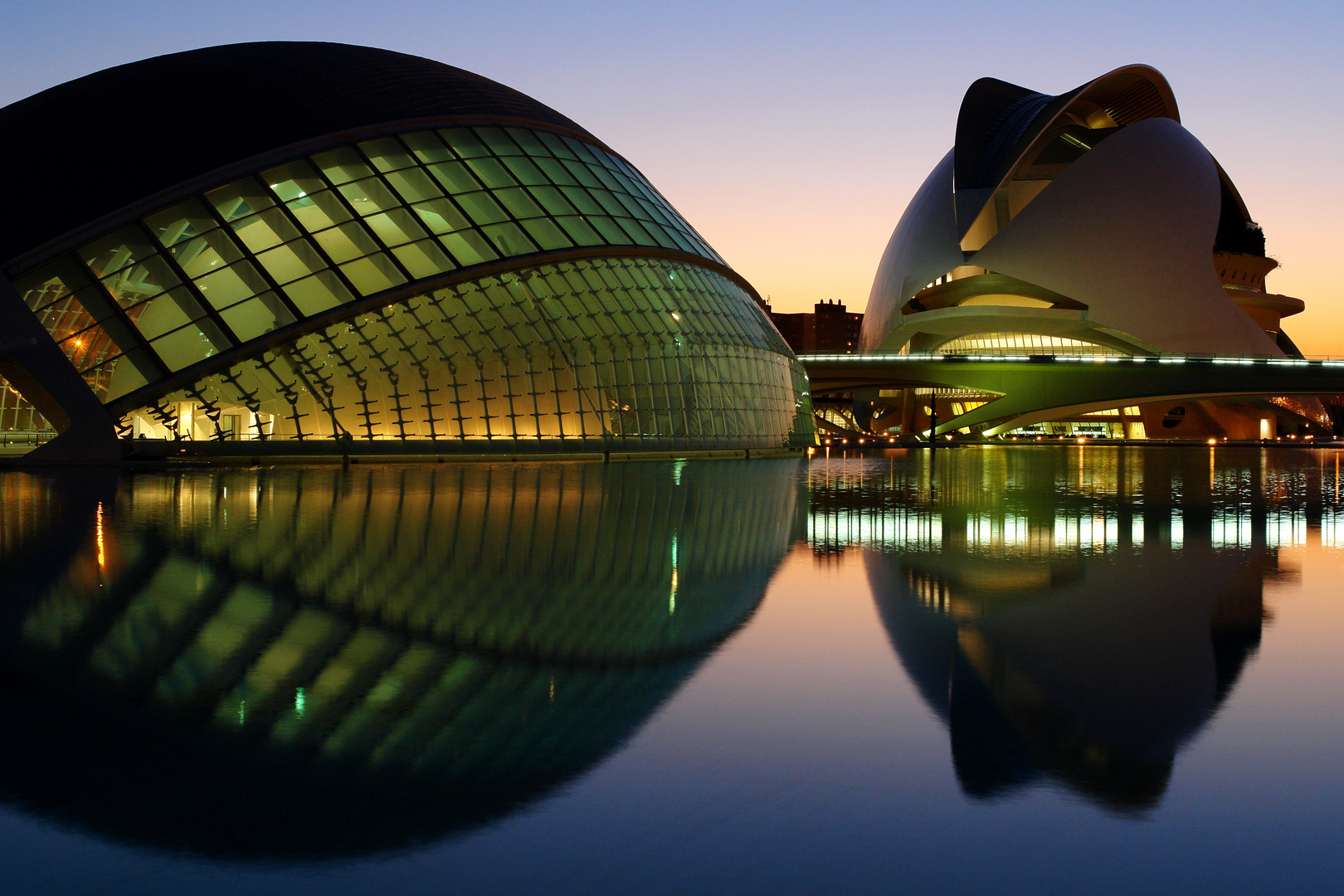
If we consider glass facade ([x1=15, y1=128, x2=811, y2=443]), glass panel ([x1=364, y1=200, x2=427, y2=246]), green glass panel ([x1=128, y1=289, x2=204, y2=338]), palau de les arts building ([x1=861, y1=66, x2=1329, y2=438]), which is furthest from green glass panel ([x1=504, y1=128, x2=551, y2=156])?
palau de les arts building ([x1=861, y1=66, x2=1329, y2=438])

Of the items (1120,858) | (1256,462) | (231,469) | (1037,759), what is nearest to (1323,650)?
(1037,759)

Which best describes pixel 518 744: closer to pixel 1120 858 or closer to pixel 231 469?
pixel 1120 858

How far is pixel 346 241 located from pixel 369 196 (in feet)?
5.89

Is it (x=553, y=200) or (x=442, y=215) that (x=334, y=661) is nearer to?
(x=442, y=215)

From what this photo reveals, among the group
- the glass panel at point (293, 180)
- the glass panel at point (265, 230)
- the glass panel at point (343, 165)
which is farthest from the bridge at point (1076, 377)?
the glass panel at point (265, 230)

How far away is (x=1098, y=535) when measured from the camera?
12.1 meters

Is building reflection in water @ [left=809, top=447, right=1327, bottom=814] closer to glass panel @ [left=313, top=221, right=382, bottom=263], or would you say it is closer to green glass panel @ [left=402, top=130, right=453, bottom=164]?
glass panel @ [left=313, top=221, right=382, bottom=263]

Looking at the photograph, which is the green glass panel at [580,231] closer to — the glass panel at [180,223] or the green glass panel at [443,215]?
the green glass panel at [443,215]

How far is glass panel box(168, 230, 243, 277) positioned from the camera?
27625mm

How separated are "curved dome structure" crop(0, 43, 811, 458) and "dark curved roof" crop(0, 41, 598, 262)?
0.10 m

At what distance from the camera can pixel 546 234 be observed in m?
32.0

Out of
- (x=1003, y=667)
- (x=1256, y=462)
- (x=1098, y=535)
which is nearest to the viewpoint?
(x=1003, y=667)

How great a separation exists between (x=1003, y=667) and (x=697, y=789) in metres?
2.38

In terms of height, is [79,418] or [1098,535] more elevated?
[79,418]
